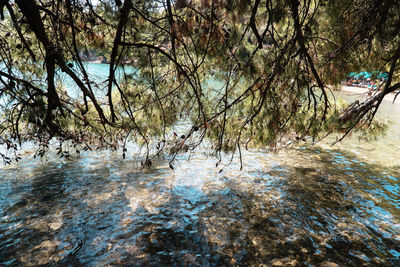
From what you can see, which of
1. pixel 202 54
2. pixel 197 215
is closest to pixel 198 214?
pixel 197 215

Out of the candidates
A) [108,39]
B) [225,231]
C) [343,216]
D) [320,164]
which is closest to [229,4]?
[108,39]

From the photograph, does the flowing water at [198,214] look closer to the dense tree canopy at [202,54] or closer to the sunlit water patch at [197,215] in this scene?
the sunlit water patch at [197,215]

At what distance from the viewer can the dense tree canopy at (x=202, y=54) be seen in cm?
196

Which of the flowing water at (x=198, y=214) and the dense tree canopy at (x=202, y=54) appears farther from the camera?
the flowing water at (x=198, y=214)

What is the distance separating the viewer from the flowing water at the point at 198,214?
2.49 metres

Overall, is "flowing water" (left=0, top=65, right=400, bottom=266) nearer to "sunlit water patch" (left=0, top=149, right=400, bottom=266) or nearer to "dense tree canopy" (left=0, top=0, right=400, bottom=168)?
"sunlit water patch" (left=0, top=149, right=400, bottom=266)

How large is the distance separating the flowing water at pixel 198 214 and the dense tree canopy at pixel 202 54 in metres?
0.82

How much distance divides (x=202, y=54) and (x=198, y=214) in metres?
1.72

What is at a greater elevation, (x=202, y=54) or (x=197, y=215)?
(x=202, y=54)

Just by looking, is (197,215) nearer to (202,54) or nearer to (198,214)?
(198,214)

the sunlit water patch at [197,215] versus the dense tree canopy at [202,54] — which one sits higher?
the dense tree canopy at [202,54]

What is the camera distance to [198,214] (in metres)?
3.22

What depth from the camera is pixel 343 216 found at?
3.27 metres

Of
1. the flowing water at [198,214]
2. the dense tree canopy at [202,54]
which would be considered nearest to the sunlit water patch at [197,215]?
the flowing water at [198,214]
